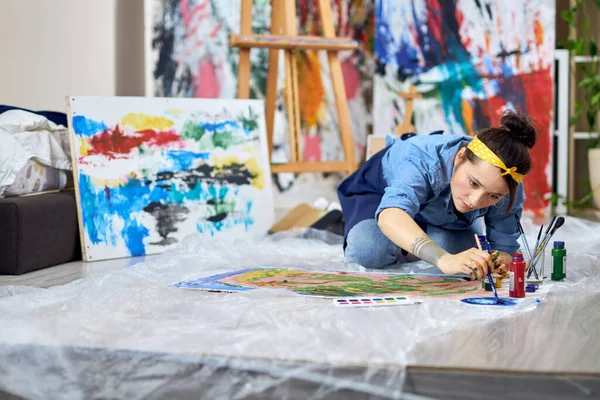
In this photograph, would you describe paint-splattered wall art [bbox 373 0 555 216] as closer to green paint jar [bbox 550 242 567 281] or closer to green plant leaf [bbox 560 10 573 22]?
green plant leaf [bbox 560 10 573 22]

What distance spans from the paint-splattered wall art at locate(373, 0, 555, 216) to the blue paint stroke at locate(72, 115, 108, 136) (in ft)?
7.61

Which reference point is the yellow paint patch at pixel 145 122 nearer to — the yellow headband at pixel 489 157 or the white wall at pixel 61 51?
the white wall at pixel 61 51

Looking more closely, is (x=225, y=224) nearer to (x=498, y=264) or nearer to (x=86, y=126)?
(x=86, y=126)

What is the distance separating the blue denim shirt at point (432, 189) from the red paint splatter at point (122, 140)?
1.16 metres

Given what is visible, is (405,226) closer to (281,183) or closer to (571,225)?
(571,225)

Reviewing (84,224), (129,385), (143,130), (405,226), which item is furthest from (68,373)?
(143,130)

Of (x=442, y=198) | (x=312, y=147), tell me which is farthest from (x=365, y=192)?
(x=312, y=147)

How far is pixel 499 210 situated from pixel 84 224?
1.59 meters

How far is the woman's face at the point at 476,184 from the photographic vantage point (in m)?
2.11

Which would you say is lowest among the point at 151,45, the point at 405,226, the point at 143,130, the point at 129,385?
the point at 129,385

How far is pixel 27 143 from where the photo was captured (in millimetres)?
2982

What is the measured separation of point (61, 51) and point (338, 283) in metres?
2.51

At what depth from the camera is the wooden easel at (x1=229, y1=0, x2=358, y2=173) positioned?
4008 millimetres

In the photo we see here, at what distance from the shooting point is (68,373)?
146 centimetres
